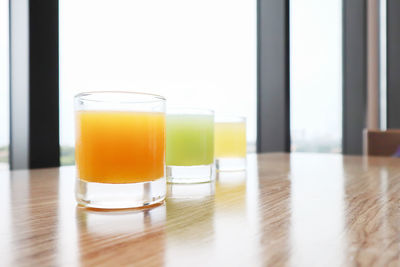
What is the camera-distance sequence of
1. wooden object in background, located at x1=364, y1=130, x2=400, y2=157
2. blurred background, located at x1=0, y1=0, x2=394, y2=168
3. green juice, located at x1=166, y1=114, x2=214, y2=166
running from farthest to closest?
wooden object in background, located at x1=364, y1=130, x2=400, y2=157
blurred background, located at x1=0, y1=0, x2=394, y2=168
green juice, located at x1=166, y1=114, x2=214, y2=166

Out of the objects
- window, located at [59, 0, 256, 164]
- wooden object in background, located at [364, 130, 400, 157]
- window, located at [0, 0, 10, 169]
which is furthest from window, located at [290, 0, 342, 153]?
window, located at [0, 0, 10, 169]

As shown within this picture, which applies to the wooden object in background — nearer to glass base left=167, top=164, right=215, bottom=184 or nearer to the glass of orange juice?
glass base left=167, top=164, right=215, bottom=184

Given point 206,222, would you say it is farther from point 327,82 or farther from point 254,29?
point 327,82

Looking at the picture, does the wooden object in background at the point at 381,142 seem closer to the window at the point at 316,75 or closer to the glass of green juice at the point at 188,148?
the window at the point at 316,75

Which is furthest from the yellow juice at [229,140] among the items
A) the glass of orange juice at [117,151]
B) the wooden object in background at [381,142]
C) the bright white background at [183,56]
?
the wooden object in background at [381,142]

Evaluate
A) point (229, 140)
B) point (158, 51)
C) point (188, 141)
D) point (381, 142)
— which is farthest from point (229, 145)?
point (381, 142)

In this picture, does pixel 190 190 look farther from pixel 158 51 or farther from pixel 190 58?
pixel 190 58
